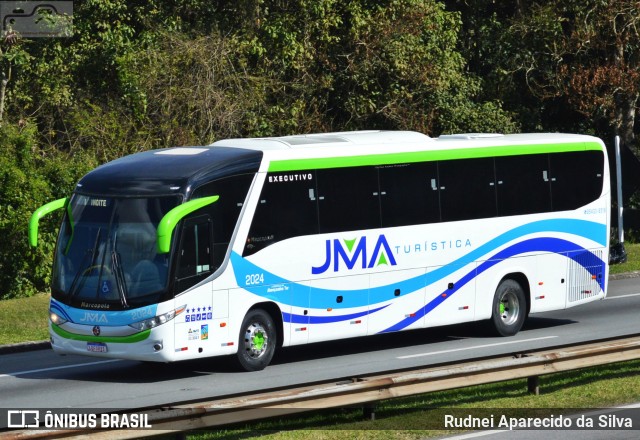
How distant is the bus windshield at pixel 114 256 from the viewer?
16188 mm

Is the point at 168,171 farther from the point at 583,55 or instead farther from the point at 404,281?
the point at 583,55

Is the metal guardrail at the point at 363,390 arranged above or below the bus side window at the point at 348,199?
below

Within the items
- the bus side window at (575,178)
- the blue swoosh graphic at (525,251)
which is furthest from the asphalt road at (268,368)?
the bus side window at (575,178)

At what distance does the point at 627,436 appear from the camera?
39.6 ft

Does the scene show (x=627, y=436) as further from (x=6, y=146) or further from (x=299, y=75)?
(x=299, y=75)

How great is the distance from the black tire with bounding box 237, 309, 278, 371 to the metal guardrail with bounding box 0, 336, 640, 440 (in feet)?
13.0

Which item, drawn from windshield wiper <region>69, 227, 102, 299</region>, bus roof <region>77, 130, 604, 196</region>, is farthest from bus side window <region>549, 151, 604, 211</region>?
windshield wiper <region>69, 227, 102, 299</region>

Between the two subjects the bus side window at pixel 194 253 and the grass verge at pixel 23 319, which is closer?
the bus side window at pixel 194 253

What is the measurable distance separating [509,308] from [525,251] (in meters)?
0.94

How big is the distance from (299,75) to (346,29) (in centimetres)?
181

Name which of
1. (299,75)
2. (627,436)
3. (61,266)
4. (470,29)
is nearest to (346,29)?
(299,75)

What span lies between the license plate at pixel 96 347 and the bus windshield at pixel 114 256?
465 mm

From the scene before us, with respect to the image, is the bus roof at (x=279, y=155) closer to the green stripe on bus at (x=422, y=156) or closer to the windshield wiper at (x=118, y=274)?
the green stripe on bus at (x=422, y=156)

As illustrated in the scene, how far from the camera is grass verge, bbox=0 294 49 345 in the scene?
69.0 feet
